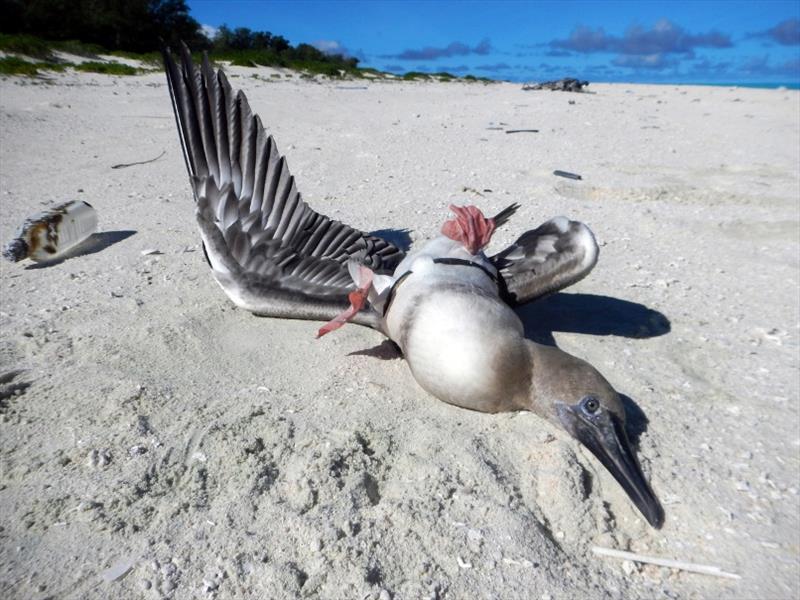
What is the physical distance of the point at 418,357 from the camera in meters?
2.92

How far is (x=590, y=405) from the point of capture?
261cm

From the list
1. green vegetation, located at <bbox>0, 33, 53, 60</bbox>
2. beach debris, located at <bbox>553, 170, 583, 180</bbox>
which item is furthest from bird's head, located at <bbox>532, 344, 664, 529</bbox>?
green vegetation, located at <bbox>0, 33, 53, 60</bbox>

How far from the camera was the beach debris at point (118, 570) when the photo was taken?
1892mm

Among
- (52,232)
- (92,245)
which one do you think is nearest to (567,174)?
(92,245)

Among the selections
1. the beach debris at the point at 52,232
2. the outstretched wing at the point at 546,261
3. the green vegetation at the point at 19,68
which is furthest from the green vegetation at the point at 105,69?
the outstretched wing at the point at 546,261

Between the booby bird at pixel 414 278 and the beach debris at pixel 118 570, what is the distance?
1.41 meters

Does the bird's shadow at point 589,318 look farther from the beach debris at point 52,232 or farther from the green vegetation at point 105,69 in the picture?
the green vegetation at point 105,69

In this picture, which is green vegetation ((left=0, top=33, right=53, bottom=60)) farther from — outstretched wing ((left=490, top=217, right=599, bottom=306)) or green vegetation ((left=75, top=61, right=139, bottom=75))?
outstretched wing ((left=490, top=217, right=599, bottom=306))

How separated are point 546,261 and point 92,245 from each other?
3317 millimetres

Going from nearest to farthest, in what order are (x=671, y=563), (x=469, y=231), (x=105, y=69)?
(x=671, y=563)
(x=469, y=231)
(x=105, y=69)

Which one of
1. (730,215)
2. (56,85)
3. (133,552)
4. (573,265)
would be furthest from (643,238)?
(56,85)

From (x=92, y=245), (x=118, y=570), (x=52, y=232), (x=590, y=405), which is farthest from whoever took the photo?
(x=92, y=245)

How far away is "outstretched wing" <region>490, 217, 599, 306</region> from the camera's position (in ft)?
12.5

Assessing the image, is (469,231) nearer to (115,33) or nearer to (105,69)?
(105,69)
